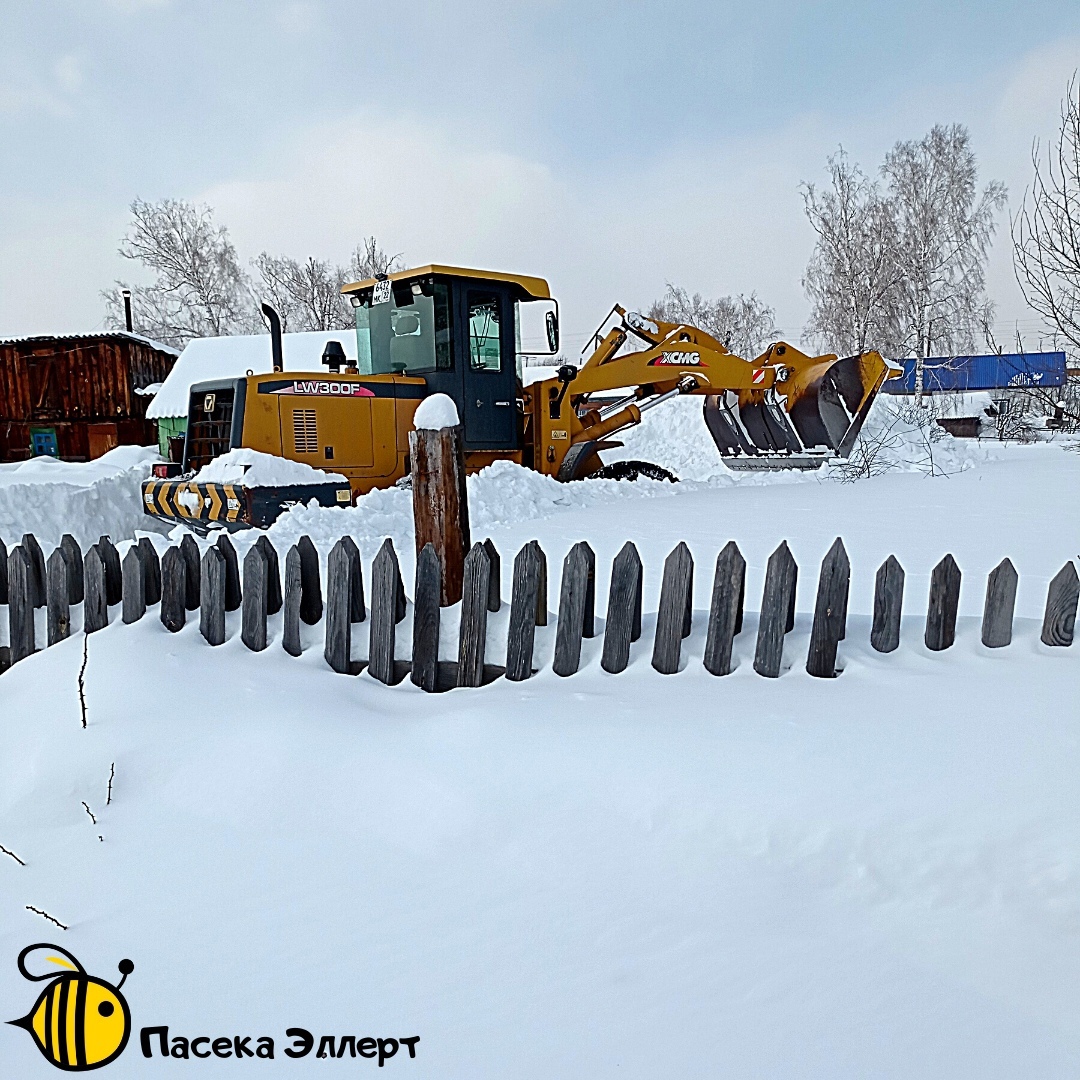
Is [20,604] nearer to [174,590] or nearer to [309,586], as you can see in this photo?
[174,590]

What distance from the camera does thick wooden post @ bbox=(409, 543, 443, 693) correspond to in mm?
3314

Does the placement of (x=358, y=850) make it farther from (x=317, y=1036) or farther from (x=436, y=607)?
(x=436, y=607)

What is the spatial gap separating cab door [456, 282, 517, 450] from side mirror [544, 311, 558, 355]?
432 millimetres

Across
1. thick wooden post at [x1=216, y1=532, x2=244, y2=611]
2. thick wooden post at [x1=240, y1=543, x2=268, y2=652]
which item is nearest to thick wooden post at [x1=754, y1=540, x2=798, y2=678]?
thick wooden post at [x1=240, y1=543, x2=268, y2=652]

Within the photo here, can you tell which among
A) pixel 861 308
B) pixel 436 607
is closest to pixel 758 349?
pixel 861 308

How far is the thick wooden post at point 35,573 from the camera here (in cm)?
384

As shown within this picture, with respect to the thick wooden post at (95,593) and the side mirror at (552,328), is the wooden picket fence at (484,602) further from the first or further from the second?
the side mirror at (552,328)

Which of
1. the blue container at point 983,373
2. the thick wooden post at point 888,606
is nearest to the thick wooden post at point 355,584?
the thick wooden post at point 888,606

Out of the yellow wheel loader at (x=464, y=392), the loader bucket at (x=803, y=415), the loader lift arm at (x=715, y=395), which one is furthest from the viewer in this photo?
the loader bucket at (x=803, y=415)

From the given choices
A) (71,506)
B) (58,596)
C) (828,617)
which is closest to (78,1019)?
(58,596)

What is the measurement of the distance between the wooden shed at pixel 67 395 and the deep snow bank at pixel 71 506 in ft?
44.2

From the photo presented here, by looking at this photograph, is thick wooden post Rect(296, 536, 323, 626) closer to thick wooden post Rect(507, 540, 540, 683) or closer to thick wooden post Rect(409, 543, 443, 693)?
thick wooden post Rect(409, 543, 443, 693)

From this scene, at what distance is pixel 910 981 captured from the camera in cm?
194

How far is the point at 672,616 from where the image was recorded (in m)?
3.21
